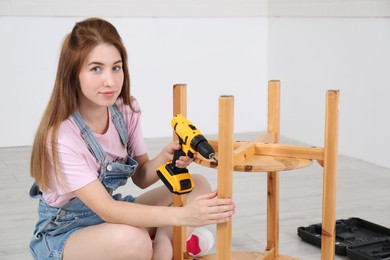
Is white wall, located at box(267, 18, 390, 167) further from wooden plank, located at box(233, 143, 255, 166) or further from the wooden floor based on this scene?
wooden plank, located at box(233, 143, 255, 166)

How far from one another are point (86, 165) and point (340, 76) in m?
2.26

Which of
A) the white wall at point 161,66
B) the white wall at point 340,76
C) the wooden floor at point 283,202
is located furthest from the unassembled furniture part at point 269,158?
the white wall at point 161,66

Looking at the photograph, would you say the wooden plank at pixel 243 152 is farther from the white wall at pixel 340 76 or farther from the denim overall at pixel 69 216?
the white wall at pixel 340 76

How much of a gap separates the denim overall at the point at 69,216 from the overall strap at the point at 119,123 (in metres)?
0.09

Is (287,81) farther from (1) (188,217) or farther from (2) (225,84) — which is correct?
(1) (188,217)

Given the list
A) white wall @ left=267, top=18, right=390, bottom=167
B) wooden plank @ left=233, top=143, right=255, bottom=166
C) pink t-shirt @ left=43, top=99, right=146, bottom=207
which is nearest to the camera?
wooden plank @ left=233, top=143, right=255, bottom=166

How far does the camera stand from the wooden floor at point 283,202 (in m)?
2.26

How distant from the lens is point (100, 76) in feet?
5.44

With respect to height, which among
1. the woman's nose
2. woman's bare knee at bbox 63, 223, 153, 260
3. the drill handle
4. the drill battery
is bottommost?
woman's bare knee at bbox 63, 223, 153, 260

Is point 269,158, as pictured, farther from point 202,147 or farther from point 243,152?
point 202,147

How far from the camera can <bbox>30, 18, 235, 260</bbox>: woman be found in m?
1.63

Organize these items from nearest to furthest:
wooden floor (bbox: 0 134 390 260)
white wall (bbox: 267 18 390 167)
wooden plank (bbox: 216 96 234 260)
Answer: wooden plank (bbox: 216 96 234 260), wooden floor (bbox: 0 134 390 260), white wall (bbox: 267 18 390 167)

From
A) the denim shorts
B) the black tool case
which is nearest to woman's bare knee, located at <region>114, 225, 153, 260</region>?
the denim shorts

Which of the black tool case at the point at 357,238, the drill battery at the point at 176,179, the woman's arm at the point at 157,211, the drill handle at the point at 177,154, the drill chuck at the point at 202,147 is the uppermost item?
the drill chuck at the point at 202,147
